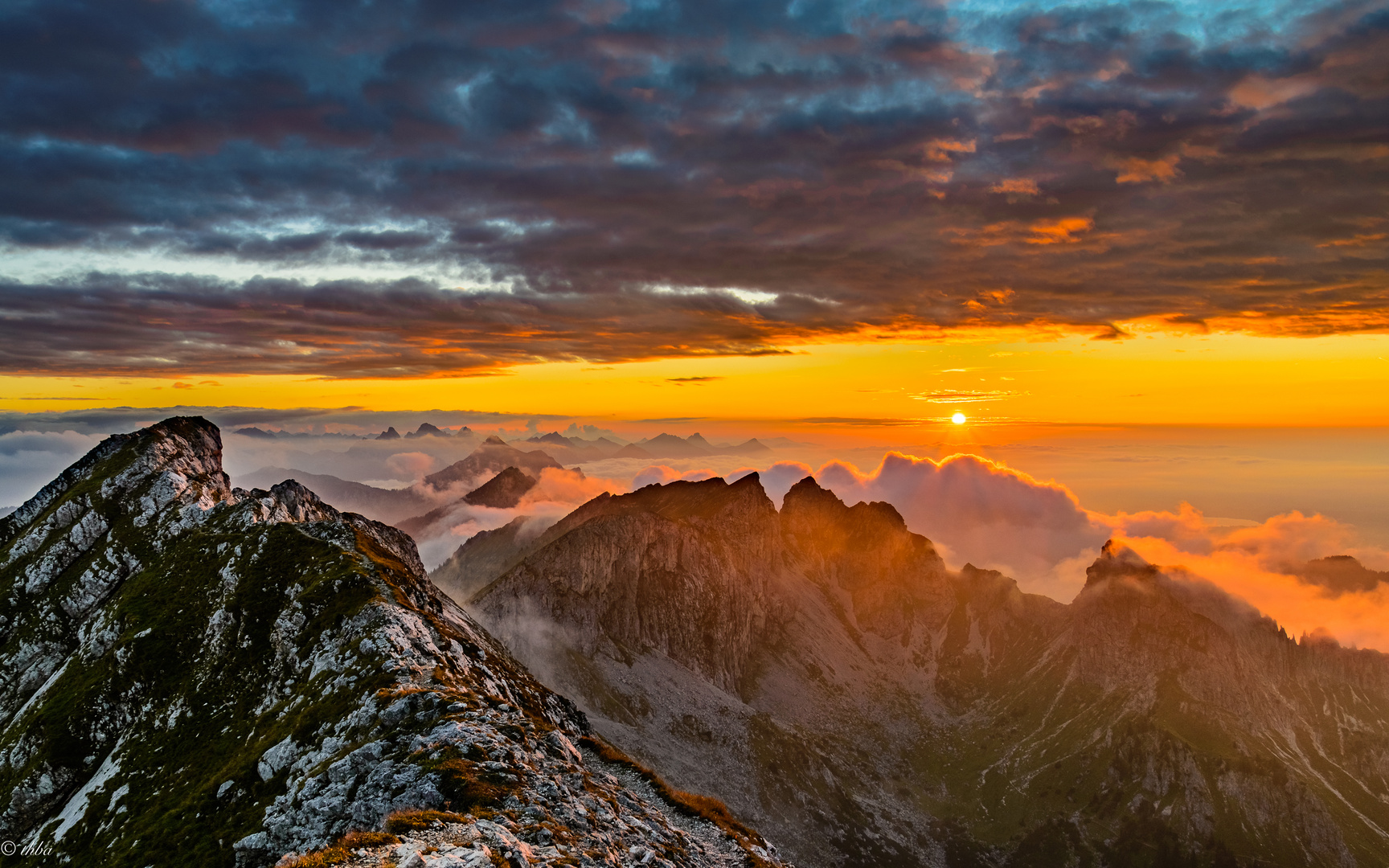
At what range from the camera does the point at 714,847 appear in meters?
79.9

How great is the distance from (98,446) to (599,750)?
146 metres

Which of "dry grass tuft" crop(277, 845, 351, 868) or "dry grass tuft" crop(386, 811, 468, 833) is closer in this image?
"dry grass tuft" crop(277, 845, 351, 868)

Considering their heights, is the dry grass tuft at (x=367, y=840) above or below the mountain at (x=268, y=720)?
above

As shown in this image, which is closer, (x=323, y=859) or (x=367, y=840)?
(x=323, y=859)

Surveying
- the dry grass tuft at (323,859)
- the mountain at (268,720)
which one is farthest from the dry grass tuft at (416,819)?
the dry grass tuft at (323,859)

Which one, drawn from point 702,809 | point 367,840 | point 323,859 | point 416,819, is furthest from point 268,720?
point 702,809

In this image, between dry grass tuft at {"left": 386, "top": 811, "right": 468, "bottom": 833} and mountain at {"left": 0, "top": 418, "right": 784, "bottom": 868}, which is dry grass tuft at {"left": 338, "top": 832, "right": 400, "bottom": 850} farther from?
dry grass tuft at {"left": 386, "top": 811, "right": 468, "bottom": 833}

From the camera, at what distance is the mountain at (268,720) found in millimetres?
55188

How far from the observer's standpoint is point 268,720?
251 ft

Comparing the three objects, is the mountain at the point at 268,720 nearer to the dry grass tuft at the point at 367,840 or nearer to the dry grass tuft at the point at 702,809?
the dry grass tuft at the point at 367,840

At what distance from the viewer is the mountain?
55188 mm

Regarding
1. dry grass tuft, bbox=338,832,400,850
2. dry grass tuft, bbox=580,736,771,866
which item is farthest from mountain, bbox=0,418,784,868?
dry grass tuft, bbox=580,736,771,866

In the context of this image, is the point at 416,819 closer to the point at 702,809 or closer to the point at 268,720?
the point at 268,720

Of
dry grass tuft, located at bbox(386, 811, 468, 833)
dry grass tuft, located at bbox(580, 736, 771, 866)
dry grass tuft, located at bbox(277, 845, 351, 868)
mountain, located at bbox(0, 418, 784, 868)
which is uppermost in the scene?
dry grass tuft, located at bbox(277, 845, 351, 868)
